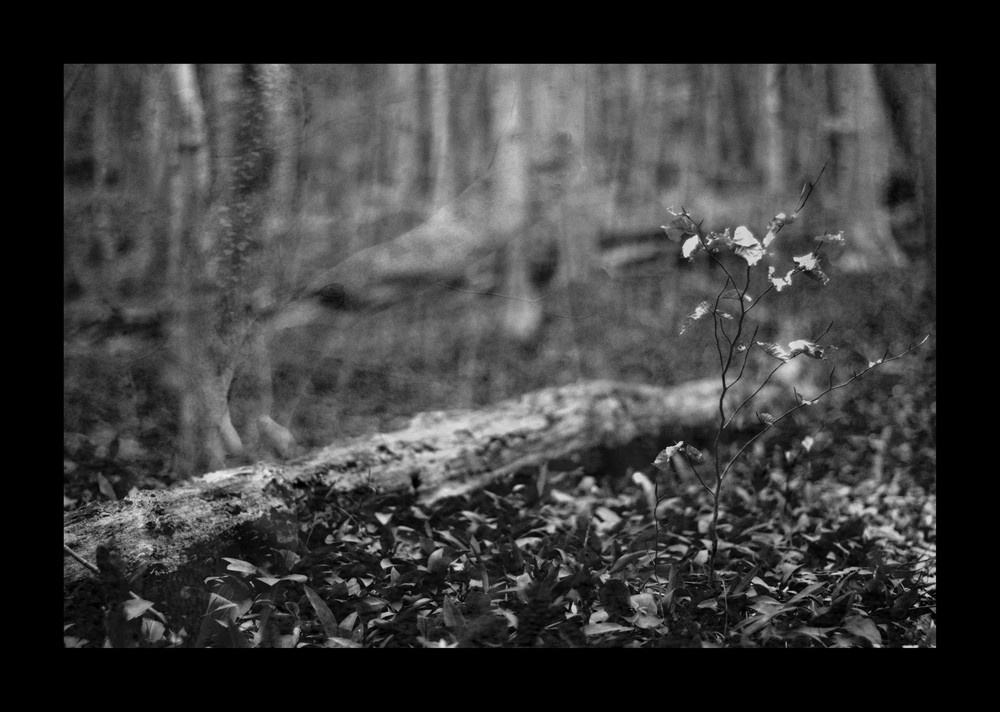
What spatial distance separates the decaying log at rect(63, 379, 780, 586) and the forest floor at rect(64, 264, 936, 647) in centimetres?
8

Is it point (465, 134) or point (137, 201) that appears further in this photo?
point (465, 134)

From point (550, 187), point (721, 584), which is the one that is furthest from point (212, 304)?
point (721, 584)

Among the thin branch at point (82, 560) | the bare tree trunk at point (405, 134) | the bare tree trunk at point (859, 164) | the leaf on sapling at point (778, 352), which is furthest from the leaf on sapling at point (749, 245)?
the thin branch at point (82, 560)

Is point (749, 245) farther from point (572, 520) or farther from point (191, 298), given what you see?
point (191, 298)

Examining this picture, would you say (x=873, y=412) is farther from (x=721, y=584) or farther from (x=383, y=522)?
(x=383, y=522)

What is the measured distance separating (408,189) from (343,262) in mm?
420

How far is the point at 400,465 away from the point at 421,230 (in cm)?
105

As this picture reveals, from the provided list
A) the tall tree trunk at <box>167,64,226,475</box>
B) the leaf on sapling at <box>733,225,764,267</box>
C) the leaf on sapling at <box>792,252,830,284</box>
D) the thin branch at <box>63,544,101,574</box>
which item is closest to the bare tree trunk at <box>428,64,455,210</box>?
the tall tree trunk at <box>167,64,226,475</box>

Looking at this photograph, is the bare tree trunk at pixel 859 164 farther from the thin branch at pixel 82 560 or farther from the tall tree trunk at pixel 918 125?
the thin branch at pixel 82 560

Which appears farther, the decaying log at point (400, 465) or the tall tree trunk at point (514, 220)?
A: the tall tree trunk at point (514, 220)

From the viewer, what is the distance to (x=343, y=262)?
2871 millimetres

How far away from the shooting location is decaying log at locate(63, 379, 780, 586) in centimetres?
207

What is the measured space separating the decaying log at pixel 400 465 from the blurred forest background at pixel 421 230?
0.11 m

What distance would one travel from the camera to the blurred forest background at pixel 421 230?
251cm
